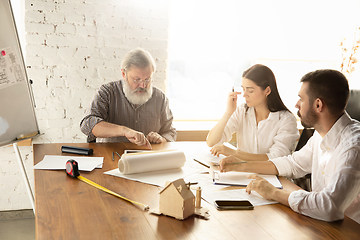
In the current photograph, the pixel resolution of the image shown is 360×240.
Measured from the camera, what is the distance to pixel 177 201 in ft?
3.67

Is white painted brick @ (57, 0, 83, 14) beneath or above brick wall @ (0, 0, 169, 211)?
above

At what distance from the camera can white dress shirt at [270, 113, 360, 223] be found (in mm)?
1199

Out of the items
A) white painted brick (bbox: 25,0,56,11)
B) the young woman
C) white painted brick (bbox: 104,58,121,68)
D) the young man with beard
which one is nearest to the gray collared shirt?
white painted brick (bbox: 104,58,121,68)

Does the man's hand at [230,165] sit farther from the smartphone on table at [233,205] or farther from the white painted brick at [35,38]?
the white painted brick at [35,38]

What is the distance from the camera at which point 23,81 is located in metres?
2.03

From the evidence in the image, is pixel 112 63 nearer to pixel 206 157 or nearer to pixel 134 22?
pixel 134 22

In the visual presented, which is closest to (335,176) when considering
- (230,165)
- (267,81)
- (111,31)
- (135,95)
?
(230,165)

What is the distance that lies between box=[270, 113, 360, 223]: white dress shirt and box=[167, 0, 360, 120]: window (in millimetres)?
1963

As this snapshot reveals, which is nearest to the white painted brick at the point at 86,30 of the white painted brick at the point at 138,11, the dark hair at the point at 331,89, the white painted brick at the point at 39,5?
the white painted brick at the point at 39,5

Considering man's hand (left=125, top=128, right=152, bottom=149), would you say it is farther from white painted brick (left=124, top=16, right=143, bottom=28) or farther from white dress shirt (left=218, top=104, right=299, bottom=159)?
white painted brick (left=124, top=16, right=143, bottom=28)

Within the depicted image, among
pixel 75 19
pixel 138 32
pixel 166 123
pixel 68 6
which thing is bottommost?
pixel 166 123

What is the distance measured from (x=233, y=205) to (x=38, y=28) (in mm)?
2372

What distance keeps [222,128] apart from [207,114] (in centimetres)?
128

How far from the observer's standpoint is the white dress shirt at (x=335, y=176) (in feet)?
3.93
